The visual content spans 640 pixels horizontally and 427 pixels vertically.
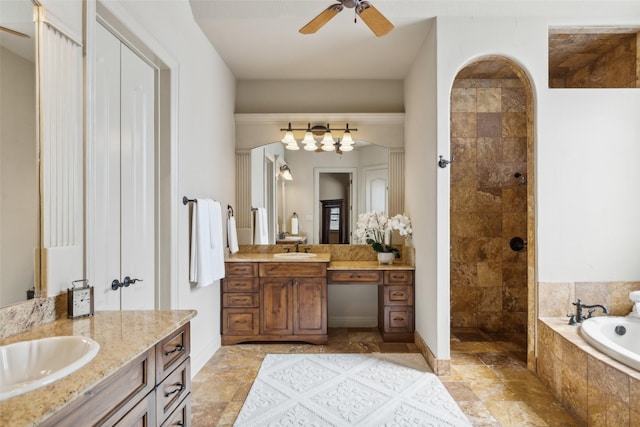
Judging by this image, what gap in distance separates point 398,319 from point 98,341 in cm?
287

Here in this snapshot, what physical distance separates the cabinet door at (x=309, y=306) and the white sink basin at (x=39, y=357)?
240 cm

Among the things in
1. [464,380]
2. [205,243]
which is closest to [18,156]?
[205,243]

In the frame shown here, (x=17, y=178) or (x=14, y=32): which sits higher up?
(x=14, y=32)

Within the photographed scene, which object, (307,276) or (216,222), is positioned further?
(307,276)

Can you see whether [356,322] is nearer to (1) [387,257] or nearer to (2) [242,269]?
(1) [387,257]

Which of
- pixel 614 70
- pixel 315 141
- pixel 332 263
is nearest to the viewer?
pixel 614 70

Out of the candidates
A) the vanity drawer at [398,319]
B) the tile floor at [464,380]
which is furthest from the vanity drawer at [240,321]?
the vanity drawer at [398,319]

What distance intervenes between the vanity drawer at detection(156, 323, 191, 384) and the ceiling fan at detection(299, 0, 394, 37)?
1.88 m

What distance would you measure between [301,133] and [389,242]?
161 centimetres

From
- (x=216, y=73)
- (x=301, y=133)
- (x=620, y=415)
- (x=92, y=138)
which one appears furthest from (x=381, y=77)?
(x=620, y=415)

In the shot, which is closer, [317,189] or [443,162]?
[443,162]

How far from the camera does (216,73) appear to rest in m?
3.50

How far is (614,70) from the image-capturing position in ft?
10.7

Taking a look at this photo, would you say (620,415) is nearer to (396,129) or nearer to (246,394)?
(246,394)
